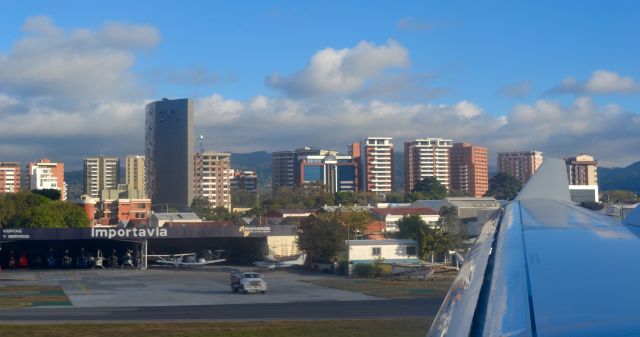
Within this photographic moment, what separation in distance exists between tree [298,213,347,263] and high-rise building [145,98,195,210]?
3305 inches

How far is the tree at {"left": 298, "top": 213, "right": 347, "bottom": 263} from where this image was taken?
195 ft

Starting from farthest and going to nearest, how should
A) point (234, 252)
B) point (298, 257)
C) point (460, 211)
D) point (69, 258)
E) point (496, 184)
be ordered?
point (496, 184) < point (460, 211) < point (234, 252) < point (69, 258) < point (298, 257)

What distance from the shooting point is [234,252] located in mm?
77625

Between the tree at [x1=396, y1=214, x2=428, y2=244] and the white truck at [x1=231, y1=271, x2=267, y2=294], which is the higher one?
the tree at [x1=396, y1=214, x2=428, y2=244]

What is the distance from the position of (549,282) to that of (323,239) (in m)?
56.8

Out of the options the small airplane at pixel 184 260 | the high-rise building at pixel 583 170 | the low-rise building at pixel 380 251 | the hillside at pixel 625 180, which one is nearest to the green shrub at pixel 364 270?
the low-rise building at pixel 380 251

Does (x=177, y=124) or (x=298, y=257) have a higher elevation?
(x=177, y=124)

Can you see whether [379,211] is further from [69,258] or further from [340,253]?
[69,258]

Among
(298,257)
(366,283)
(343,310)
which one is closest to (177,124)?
(298,257)

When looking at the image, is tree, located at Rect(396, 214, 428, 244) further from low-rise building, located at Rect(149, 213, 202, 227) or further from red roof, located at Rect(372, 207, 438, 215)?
low-rise building, located at Rect(149, 213, 202, 227)

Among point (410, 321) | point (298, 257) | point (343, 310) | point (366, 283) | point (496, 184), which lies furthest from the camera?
point (496, 184)

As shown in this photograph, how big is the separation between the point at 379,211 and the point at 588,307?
8326cm

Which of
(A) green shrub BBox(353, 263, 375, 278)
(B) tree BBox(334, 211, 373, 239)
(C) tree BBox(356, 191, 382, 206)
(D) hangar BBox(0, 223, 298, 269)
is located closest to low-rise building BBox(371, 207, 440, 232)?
(B) tree BBox(334, 211, 373, 239)

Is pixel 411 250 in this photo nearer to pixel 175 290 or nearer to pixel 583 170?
pixel 175 290
